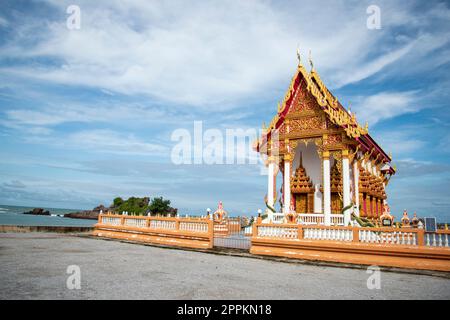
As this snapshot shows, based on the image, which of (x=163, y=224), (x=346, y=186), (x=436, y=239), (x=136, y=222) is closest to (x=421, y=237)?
(x=436, y=239)

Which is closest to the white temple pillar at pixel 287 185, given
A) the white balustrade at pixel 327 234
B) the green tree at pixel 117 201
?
the white balustrade at pixel 327 234

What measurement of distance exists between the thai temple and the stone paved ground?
4.95m

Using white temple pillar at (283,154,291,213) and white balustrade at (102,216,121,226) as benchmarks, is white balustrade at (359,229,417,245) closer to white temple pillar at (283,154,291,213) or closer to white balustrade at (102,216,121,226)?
white temple pillar at (283,154,291,213)

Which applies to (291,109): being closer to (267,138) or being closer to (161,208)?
(267,138)

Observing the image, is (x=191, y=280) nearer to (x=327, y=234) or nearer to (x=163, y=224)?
(x=327, y=234)

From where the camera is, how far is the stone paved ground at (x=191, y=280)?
18.9 feet

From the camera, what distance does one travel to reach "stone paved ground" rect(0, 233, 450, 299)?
5.75 metres

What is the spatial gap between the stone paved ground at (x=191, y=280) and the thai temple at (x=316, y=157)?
4948mm

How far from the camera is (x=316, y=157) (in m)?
16.8

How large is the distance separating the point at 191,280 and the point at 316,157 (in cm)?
1156

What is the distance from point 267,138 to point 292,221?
4465 millimetres

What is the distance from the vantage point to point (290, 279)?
24.8 feet

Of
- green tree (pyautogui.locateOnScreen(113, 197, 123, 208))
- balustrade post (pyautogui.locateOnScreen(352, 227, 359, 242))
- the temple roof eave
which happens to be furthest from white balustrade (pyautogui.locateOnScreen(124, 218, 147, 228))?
green tree (pyautogui.locateOnScreen(113, 197, 123, 208))
